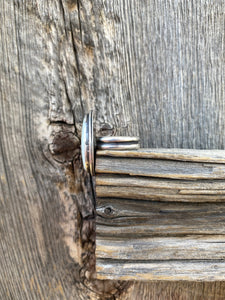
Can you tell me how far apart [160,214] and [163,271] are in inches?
5.5

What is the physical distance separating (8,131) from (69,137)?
0.18 metres

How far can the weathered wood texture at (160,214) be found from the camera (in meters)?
0.70

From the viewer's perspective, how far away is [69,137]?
818 mm

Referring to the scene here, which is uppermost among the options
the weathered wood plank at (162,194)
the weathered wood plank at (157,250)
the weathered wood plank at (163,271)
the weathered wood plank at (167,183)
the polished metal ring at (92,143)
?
the polished metal ring at (92,143)

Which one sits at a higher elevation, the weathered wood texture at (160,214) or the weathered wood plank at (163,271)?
the weathered wood texture at (160,214)

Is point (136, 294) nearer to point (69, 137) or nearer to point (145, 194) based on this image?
point (145, 194)

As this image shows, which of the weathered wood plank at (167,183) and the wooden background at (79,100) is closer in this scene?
the weathered wood plank at (167,183)

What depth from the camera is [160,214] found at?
2.47 feet

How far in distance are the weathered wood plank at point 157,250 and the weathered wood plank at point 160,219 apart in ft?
0.07

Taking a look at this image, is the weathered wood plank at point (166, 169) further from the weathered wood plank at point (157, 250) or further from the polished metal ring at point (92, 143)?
the weathered wood plank at point (157, 250)

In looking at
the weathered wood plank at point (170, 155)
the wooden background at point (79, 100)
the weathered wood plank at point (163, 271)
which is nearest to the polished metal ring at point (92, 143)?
the weathered wood plank at point (170, 155)

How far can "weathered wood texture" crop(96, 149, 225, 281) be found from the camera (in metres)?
0.70

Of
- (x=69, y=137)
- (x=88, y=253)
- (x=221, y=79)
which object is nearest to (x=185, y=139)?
(x=221, y=79)

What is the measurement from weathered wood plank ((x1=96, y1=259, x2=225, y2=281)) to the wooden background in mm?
152
